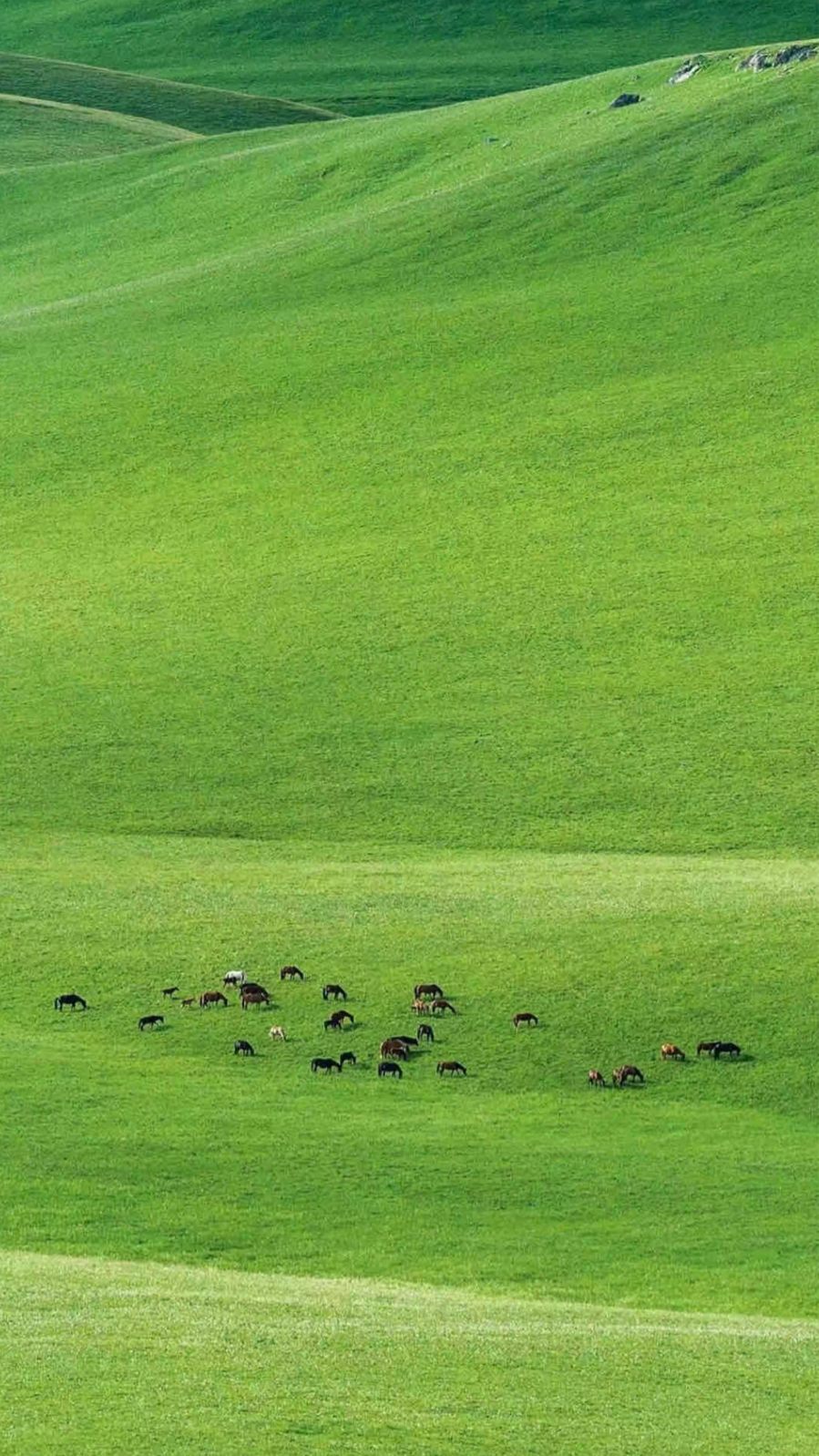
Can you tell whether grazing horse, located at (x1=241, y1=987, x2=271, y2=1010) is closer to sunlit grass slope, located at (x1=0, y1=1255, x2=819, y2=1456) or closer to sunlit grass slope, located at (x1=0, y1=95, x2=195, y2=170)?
sunlit grass slope, located at (x1=0, y1=1255, x2=819, y2=1456)

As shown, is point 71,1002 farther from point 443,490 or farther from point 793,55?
point 793,55

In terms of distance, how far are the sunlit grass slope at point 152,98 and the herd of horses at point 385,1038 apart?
108892 mm

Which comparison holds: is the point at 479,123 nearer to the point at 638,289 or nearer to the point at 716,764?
the point at 638,289

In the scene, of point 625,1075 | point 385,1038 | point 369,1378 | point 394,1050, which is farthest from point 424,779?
point 369,1378

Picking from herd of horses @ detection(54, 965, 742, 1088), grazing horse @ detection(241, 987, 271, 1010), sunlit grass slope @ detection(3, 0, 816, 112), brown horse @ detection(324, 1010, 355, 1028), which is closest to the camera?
herd of horses @ detection(54, 965, 742, 1088)

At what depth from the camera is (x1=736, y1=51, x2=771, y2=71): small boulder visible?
9462 cm

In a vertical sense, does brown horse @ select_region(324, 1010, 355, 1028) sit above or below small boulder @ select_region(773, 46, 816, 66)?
below

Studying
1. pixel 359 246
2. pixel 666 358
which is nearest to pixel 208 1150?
pixel 666 358

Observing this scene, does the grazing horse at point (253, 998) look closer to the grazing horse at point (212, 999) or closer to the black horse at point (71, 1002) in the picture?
the grazing horse at point (212, 999)

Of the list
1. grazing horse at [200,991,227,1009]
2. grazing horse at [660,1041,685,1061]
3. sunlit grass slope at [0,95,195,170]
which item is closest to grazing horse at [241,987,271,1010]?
grazing horse at [200,991,227,1009]

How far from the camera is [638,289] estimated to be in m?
79.1

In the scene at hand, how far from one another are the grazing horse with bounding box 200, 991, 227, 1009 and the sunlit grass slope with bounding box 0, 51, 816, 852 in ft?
36.5

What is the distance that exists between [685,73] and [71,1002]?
242ft

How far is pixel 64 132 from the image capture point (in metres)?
130
